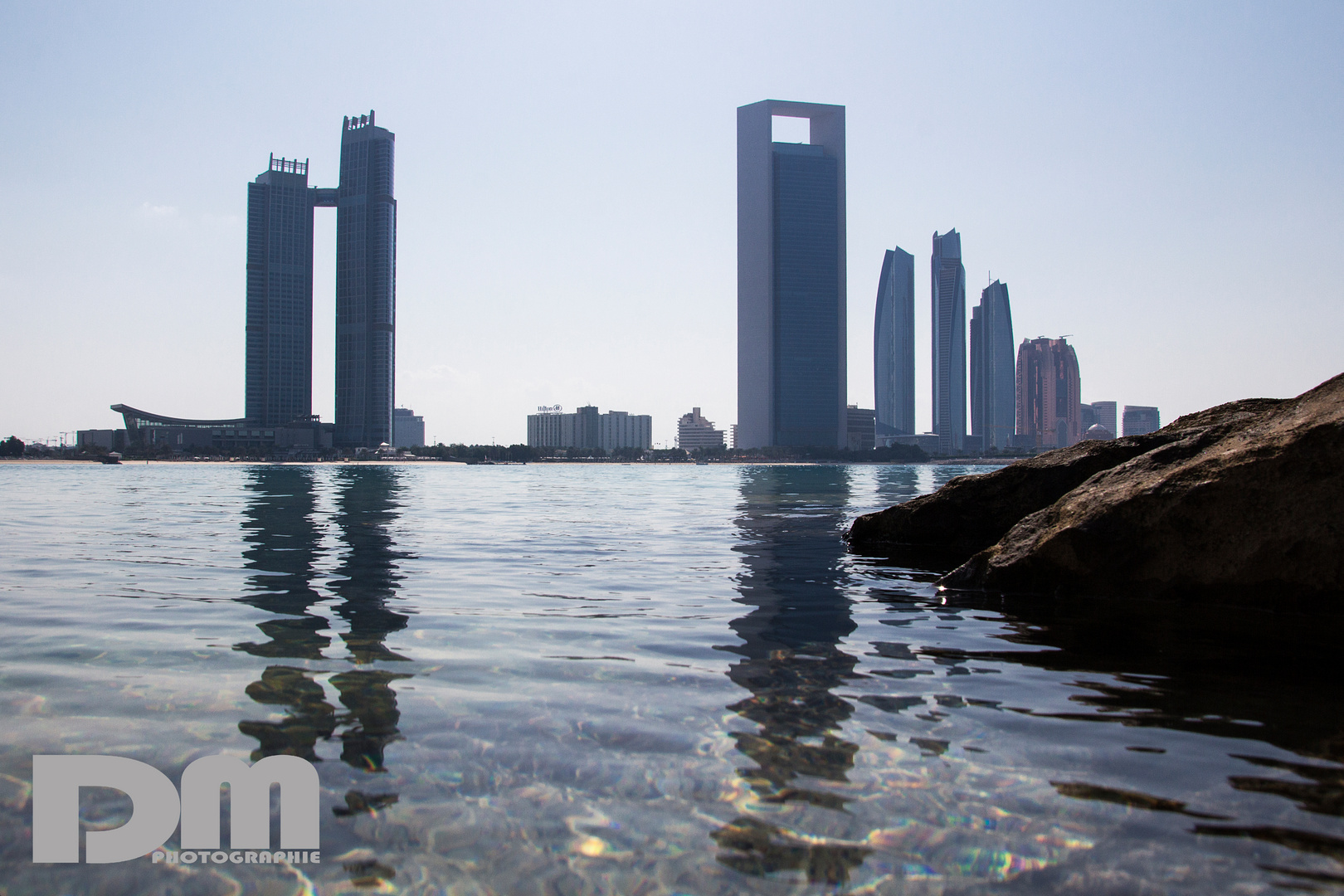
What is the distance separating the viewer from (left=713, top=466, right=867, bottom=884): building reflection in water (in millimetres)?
3434

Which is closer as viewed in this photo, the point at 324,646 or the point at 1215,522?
the point at 324,646

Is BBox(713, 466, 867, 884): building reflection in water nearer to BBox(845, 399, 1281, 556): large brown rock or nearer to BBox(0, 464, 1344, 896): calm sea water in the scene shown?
BBox(0, 464, 1344, 896): calm sea water

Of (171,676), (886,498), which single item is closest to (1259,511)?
(171,676)

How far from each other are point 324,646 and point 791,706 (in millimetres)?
4356

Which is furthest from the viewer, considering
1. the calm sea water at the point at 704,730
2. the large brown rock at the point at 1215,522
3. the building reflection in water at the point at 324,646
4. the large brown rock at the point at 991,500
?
the large brown rock at the point at 991,500

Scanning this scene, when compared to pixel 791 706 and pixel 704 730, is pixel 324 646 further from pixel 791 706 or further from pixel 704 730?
pixel 791 706

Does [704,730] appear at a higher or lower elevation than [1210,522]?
lower

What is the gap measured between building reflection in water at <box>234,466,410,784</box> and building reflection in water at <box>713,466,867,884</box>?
6.10 ft

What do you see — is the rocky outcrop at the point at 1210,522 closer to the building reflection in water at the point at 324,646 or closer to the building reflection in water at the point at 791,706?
the building reflection in water at the point at 791,706

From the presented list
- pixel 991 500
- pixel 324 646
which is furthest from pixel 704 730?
pixel 991 500

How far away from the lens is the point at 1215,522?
28.2 ft

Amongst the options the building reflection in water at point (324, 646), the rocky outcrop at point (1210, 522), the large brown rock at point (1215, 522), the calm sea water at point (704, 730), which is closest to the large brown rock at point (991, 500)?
the rocky outcrop at point (1210, 522)

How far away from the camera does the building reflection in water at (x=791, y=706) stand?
343 centimetres

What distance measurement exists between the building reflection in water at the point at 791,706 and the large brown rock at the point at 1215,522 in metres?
2.77
